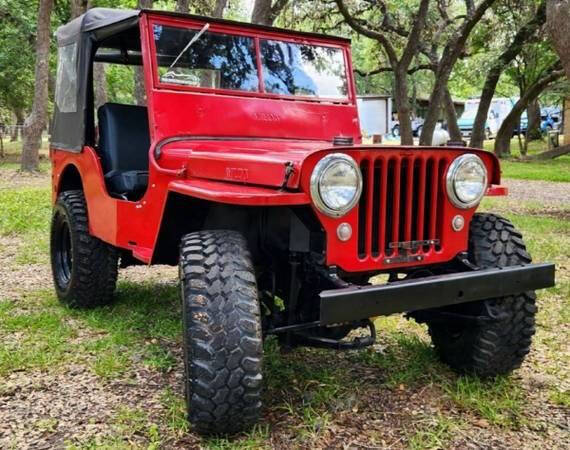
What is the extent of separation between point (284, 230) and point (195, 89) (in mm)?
1247

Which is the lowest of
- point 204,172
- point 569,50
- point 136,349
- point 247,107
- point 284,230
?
point 136,349

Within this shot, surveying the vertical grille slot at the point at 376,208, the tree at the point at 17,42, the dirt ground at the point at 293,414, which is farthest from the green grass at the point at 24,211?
the tree at the point at 17,42

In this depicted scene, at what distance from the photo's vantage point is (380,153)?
9.57 ft

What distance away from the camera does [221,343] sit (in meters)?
2.74

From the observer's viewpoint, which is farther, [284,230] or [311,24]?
[311,24]

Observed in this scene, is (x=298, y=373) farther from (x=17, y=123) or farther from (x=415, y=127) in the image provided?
(x=415, y=127)

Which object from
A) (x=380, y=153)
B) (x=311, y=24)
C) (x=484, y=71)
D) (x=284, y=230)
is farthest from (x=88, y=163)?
(x=484, y=71)

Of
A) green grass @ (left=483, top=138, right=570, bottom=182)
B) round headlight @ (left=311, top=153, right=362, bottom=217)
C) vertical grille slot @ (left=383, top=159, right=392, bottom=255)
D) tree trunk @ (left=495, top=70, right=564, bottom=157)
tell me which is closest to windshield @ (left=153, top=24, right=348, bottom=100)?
vertical grille slot @ (left=383, top=159, right=392, bottom=255)

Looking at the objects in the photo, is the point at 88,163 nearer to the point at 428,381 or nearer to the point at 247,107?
the point at 247,107

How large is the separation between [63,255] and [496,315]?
11.3 ft

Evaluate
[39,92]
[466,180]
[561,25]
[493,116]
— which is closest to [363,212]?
[466,180]

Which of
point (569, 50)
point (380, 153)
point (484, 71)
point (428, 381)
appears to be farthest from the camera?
point (484, 71)

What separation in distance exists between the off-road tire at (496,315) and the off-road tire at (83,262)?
2521 mm

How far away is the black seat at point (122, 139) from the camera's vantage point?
481cm
